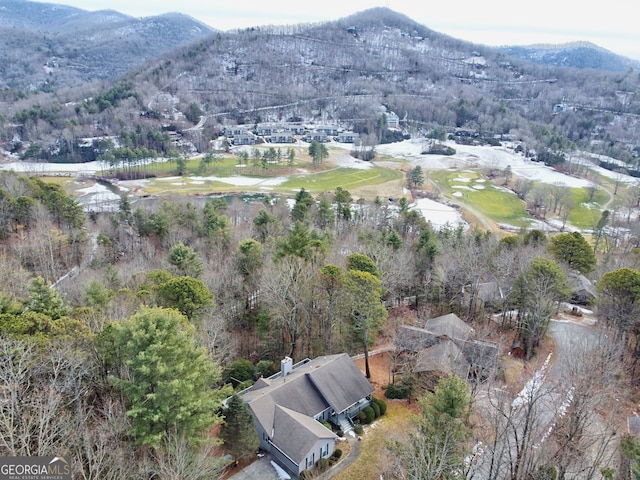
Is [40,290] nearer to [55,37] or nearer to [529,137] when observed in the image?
[529,137]

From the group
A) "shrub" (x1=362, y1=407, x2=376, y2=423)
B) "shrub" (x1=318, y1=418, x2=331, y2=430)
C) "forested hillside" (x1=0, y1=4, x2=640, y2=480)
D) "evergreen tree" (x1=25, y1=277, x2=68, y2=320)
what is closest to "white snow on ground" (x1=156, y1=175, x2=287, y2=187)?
"forested hillside" (x1=0, y1=4, x2=640, y2=480)

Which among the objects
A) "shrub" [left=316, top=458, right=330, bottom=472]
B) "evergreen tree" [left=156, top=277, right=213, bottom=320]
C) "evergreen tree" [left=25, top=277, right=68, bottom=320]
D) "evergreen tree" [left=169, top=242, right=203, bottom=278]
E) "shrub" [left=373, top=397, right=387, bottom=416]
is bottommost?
"shrub" [left=373, top=397, right=387, bottom=416]

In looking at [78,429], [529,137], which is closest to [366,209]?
[78,429]

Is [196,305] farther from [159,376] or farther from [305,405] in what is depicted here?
[305,405]

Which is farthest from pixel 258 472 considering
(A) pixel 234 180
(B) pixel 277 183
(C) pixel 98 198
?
(A) pixel 234 180

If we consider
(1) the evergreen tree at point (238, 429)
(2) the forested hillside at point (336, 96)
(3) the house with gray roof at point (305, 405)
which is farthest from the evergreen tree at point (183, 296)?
(2) the forested hillside at point (336, 96)

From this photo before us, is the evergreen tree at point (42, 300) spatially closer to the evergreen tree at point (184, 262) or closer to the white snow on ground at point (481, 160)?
the evergreen tree at point (184, 262)

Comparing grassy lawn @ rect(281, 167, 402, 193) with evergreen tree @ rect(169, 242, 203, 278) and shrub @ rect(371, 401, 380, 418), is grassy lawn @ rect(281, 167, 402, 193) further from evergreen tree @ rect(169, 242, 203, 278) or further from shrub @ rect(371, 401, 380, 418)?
shrub @ rect(371, 401, 380, 418)
